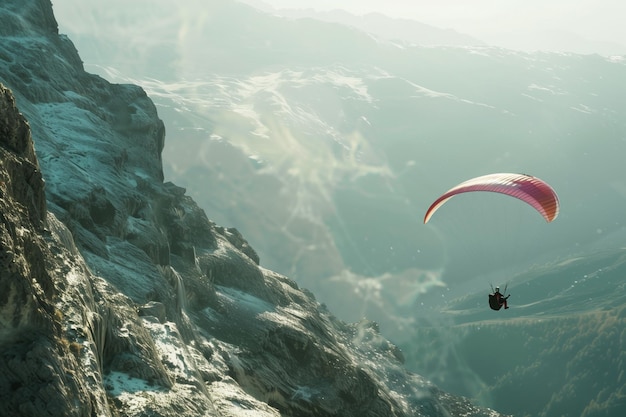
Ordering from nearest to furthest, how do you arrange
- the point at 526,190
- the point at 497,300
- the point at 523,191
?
the point at 497,300 → the point at 523,191 → the point at 526,190

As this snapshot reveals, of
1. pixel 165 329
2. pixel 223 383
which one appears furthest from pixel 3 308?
pixel 223 383

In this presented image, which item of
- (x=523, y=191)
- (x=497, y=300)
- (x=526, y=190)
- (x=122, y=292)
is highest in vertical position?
(x=526, y=190)

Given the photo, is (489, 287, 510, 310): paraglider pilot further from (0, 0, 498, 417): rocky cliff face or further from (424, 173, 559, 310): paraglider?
(0, 0, 498, 417): rocky cliff face

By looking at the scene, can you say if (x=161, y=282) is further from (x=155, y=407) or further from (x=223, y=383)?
(x=155, y=407)

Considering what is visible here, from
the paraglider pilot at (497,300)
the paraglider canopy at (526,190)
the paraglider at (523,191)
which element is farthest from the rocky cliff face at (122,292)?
the paraglider canopy at (526,190)

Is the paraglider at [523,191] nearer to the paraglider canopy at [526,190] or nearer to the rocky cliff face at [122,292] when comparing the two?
the paraglider canopy at [526,190]

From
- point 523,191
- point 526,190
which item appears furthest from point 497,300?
point 526,190

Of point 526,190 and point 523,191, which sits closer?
point 523,191


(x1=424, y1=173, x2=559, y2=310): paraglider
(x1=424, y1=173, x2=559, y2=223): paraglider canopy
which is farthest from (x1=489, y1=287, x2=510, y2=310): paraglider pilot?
(x1=424, y1=173, x2=559, y2=223): paraglider canopy

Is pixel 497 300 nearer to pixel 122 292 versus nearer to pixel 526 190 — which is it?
pixel 526 190
